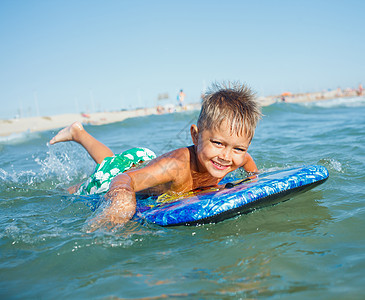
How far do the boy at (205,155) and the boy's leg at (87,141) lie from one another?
1.38 metres

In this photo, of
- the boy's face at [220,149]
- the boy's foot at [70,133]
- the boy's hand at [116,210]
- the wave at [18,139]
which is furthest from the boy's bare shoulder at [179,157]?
the wave at [18,139]

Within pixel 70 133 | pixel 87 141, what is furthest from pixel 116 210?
pixel 70 133

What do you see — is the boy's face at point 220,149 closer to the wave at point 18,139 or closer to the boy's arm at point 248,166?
the boy's arm at point 248,166

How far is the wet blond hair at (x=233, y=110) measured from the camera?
8.64 ft

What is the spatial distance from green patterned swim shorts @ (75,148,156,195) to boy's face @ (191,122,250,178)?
1.16 meters

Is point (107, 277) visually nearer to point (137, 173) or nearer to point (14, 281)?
point (14, 281)

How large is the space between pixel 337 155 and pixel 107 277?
4.10 m

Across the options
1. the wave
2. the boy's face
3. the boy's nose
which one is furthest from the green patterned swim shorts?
the wave

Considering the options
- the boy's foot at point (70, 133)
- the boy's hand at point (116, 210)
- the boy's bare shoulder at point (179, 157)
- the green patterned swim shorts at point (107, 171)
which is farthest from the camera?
the boy's foot at point (70, 133)

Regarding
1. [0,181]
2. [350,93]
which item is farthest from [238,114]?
[350,93]

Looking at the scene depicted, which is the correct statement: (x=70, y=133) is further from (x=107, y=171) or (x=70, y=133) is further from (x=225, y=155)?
(x=225, y=155)

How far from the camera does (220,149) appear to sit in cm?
269

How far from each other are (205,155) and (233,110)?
1.40 ft

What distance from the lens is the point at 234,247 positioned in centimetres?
210
